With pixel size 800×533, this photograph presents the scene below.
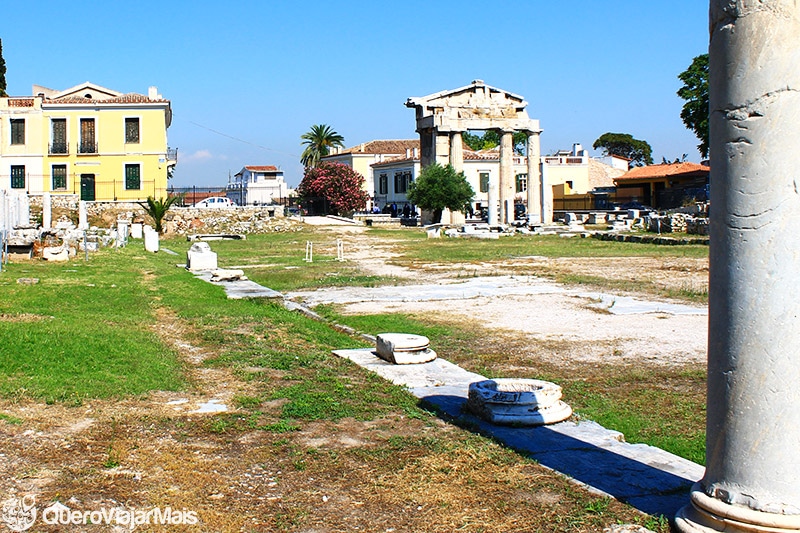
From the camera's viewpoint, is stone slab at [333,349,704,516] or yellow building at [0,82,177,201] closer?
stone slab at [333,349,704,516]

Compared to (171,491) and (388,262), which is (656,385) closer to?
(171,491)

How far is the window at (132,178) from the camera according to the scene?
174 ft

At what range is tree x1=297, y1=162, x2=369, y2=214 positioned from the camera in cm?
6406

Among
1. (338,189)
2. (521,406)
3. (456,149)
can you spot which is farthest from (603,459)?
(338,189)

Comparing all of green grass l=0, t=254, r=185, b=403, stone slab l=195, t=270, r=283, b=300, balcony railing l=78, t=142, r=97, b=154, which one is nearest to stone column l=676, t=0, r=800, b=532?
green grass l=0, t=254, r=185, b=403

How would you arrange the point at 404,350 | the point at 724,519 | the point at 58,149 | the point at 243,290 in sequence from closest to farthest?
the point at 724,519 → the point at 404,350 → the point at 243,290 → the point at 58,149

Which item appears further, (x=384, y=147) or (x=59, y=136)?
(x=384, y=147)

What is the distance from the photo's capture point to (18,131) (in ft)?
171

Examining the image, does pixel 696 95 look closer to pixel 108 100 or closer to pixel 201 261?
pixel 108 100

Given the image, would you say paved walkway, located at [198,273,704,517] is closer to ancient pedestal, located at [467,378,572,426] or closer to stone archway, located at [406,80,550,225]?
ancient pedestal, located at [467,378,572,426]

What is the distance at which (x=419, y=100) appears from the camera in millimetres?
55156

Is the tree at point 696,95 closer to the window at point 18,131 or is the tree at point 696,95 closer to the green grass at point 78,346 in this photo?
the window at point 18,131

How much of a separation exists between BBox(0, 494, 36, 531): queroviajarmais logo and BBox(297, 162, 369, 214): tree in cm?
5937

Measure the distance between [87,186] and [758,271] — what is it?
5250cm
